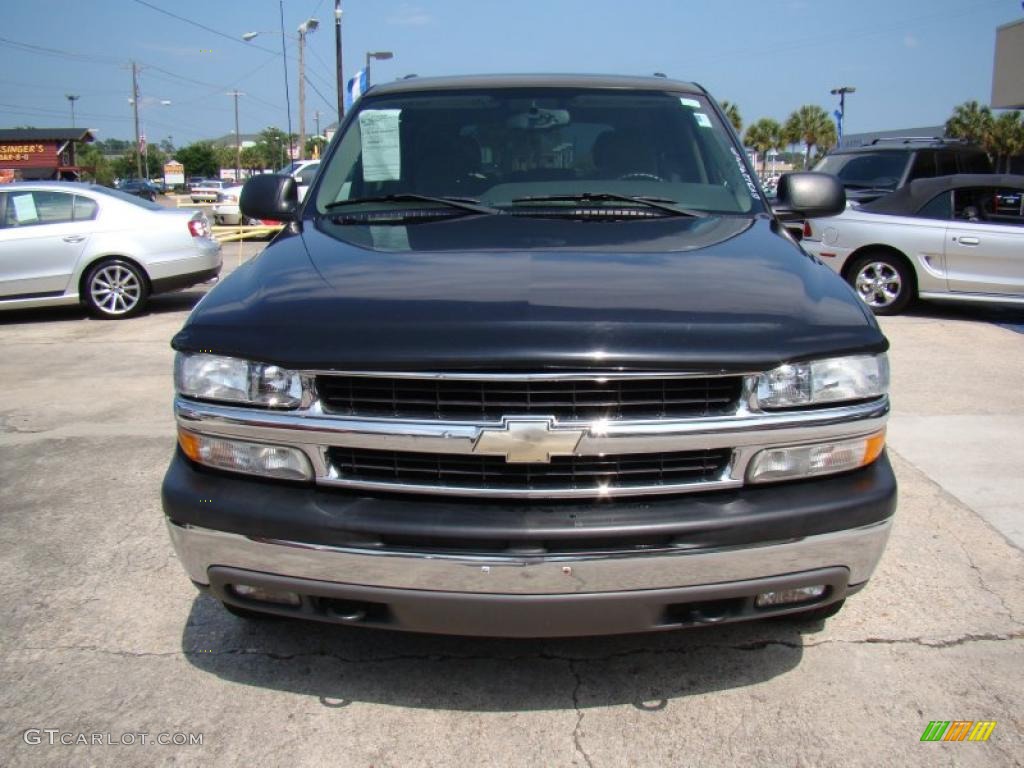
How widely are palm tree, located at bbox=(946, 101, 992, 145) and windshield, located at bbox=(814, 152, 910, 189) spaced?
43.3 meters

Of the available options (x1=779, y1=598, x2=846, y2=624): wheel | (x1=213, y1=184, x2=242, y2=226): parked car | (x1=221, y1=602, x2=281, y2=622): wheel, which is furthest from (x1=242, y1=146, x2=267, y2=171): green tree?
(x1=779, y1=598, x2=846, y2=624): wheel

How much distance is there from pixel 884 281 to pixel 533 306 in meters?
8.29

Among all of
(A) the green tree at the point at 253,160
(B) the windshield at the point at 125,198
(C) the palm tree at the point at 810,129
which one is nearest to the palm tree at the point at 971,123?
(C) the palm tree at the point at 810,129

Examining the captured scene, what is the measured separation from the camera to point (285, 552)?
89.8 inches

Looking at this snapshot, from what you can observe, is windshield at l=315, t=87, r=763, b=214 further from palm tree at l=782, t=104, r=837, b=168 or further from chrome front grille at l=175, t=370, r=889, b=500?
palm tree at l=782, t=104, r=837, b=168

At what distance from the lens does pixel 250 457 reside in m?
2.39

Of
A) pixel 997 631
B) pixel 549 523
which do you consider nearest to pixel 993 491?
pixel 997 631

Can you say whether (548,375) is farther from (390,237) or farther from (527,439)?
(390,237)

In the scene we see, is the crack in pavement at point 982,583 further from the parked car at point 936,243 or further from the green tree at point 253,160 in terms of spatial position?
the green tree at point 253,160

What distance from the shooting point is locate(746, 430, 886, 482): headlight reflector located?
234cm

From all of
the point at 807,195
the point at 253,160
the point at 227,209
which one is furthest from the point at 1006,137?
the point at 253,160

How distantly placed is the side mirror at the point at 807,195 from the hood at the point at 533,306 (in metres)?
0.86

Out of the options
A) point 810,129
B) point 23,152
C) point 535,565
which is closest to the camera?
point 535,565

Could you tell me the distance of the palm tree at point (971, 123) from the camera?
4975 cm
